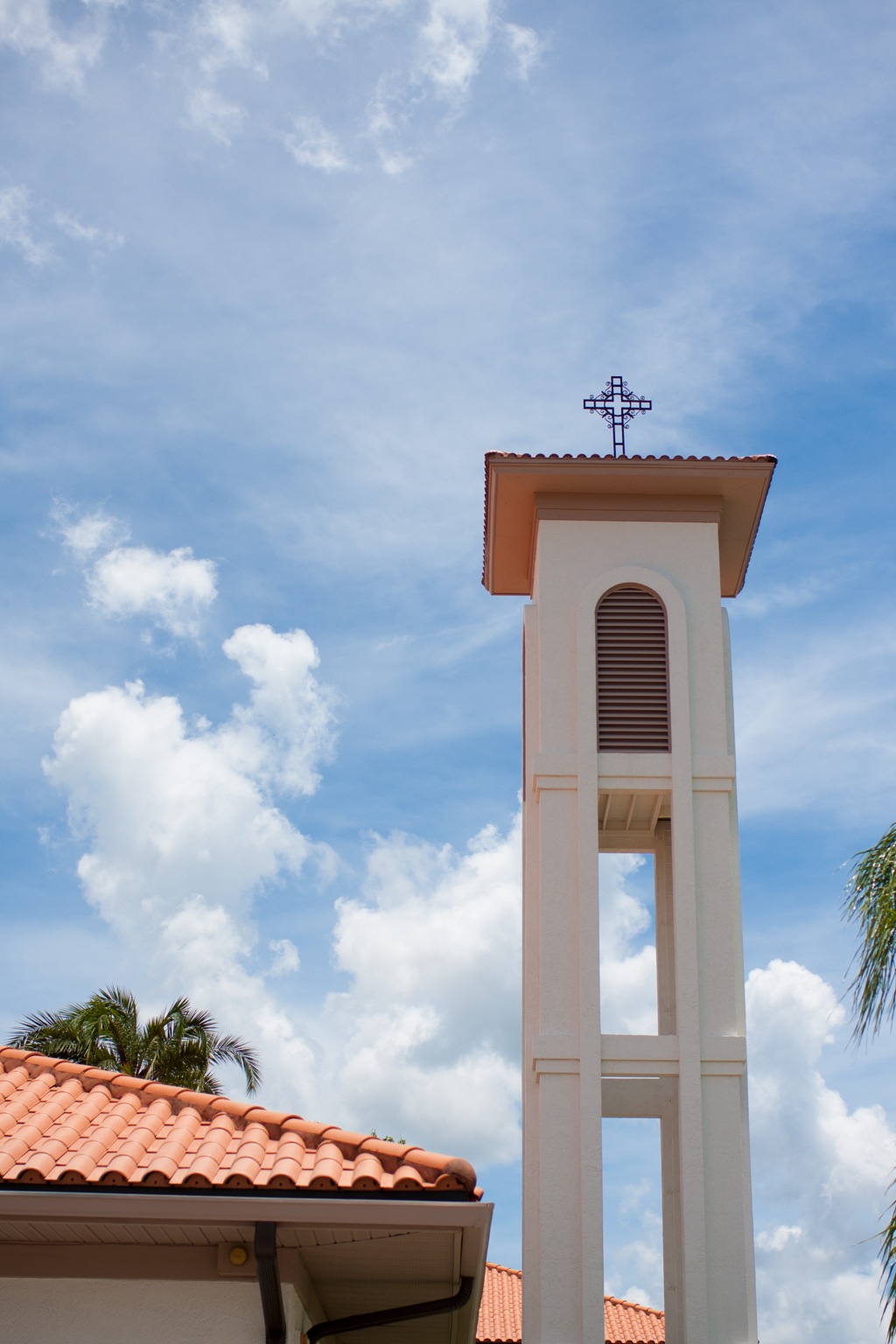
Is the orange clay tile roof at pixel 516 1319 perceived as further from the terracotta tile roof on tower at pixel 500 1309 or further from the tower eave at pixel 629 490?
the tower eave at pixel 629 490

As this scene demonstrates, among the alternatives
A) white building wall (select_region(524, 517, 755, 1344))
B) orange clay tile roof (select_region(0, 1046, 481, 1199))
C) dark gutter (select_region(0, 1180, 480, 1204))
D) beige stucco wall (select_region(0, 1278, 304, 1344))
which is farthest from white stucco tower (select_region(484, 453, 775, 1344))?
dark gutter (select_region(0, 1180, 480, 1204))

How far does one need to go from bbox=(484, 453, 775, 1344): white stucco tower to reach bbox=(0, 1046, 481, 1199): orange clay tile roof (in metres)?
7.60

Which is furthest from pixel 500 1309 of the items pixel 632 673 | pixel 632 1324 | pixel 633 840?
pixel 632 673

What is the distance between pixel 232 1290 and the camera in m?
8.86

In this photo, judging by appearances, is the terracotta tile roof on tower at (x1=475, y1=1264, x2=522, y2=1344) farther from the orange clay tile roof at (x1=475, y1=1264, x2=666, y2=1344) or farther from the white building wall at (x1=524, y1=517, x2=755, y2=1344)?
the white building wall at (x1=524, y1=517, x2=755, y2=1344)

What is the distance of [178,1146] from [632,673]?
1119cm

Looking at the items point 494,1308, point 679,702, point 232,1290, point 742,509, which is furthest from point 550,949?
point 494,1308

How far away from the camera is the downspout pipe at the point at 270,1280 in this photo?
8578 millimetres

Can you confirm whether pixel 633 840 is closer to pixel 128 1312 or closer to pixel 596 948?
pixel 596 948

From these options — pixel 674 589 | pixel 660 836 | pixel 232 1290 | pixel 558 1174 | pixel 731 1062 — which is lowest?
pixel 232 1290

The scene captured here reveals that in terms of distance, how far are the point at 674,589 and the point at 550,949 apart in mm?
4871

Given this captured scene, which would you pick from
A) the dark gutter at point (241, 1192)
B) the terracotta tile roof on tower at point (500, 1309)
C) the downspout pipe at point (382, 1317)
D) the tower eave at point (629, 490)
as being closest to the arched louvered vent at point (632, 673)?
the tower eave at point (629, 490)

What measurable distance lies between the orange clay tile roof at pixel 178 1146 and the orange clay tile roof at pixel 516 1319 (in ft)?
64.0

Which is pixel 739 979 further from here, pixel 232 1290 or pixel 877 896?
pixel 232 1290
